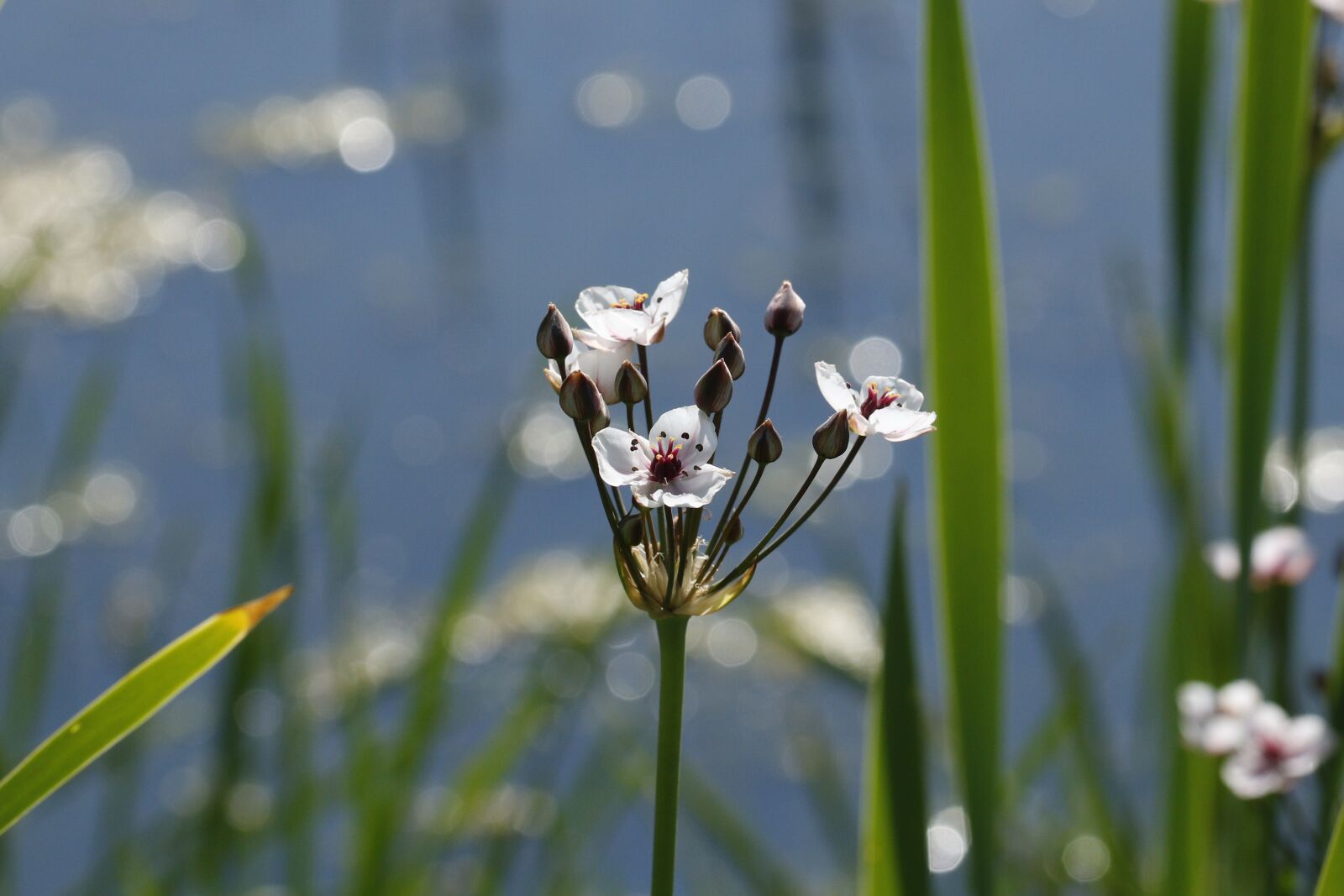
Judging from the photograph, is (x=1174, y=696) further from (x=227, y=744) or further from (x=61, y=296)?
(x=61, y=296)

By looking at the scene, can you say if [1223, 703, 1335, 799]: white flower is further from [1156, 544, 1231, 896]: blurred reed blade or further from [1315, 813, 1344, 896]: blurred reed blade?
[1315, 813, 1344, 896]: blurred reed blade

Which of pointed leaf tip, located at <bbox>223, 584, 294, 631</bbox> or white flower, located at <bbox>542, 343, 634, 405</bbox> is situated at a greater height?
white flower, located at <bbox>542, 343, 634, 405</bbox>

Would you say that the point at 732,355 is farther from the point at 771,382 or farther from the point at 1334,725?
the point at 1334,725

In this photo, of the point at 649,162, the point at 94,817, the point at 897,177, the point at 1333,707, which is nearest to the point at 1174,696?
the point at 1333,707

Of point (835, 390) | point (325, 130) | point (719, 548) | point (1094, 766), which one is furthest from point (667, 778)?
point (325, 130)

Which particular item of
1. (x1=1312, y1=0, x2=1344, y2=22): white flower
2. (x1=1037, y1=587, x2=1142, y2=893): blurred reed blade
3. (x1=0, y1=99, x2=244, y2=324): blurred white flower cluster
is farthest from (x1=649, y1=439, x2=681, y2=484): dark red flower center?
(x1=0, y1=99, x2=244, y2=324): blurred white flower cluster

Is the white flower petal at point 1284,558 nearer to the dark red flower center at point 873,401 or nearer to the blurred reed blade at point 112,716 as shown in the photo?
the dark red flower center at point 873,401

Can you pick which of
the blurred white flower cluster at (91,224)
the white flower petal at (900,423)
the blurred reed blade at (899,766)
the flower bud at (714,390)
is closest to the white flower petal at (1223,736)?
the blurred reed blade at (899,766)
